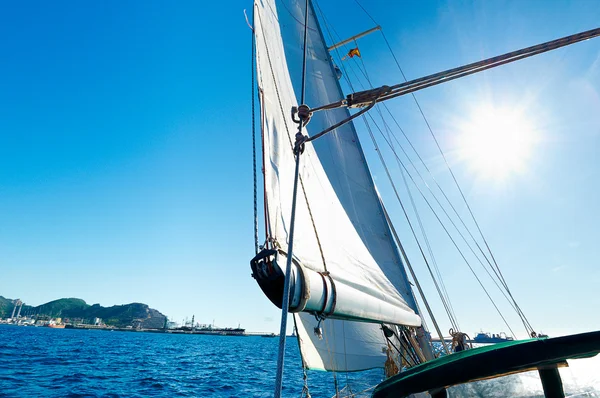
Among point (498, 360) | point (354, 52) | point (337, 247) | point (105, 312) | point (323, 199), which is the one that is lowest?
point (105, 312)

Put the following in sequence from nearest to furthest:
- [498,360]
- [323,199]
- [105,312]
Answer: [498,360], [323,199], [105,312]

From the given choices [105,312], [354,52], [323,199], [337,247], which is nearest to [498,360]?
[337,247]

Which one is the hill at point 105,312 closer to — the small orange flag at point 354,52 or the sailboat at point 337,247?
the small orange flag at point 354,52

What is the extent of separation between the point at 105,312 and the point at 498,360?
215622mm

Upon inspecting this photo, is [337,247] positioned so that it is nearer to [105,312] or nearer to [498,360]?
[498,360]

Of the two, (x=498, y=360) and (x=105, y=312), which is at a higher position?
(x=498, y=360)

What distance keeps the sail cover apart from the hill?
165496 mm

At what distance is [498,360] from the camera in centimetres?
149

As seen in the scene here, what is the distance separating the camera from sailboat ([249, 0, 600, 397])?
1.59 m

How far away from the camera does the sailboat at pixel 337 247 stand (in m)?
1.59

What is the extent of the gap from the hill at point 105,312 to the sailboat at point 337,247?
16646 centimetres

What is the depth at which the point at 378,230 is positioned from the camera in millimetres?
5512

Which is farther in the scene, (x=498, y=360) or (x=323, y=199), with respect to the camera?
(x=323, y=199)

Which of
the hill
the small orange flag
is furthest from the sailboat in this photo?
the hill
